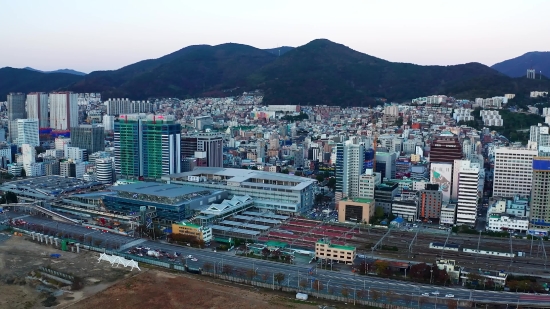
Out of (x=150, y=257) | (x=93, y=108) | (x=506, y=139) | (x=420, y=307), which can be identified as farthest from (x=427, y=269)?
(x=93, y=108)

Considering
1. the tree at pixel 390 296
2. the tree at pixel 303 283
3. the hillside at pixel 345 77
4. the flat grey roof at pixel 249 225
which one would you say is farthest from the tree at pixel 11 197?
the hillside at pixel 345 77

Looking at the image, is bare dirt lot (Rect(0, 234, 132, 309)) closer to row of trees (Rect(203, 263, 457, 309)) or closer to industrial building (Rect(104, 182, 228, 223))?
row of trees (Rect(203, 263, 457, 309))

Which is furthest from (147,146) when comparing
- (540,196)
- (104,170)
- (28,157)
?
(540,196)

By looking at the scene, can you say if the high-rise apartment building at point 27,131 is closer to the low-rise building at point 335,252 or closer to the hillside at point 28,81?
the low-rise building at point 335,252

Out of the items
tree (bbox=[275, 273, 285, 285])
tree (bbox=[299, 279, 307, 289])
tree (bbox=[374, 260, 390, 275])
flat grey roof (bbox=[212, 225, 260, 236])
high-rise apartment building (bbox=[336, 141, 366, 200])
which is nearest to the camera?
tree (bbox=[299, 279, 307, 289])

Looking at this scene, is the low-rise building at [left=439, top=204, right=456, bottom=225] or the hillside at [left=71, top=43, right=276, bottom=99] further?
the hillside at [left=71, top=43, right=276, bottom=99]

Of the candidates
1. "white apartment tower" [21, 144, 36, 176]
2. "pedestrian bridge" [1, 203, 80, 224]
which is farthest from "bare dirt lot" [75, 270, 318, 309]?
"white apartment tower" [21, 144, 36, 176]

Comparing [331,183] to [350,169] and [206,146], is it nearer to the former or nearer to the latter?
[350,169]

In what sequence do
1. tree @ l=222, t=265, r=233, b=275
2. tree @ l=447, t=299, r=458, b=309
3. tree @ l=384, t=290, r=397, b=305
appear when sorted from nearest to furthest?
1. tree @ l=447, t=299, r=458, b=309
2. tree @ l=384, t=290, r=397, b=305
3. tree @ l=222, t=265, r=233, b=275
